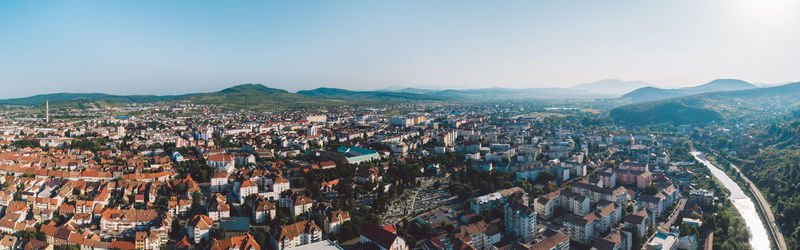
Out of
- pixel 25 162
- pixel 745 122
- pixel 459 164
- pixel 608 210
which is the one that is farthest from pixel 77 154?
pixel 745 122

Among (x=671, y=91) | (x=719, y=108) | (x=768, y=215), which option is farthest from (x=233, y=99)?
(x=671, y=91)

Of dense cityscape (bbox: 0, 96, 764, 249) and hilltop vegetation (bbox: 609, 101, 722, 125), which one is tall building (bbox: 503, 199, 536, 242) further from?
hilltop vegetation (bbox: 609, 101, 722, 125)

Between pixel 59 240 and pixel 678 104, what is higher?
pixel 678 104

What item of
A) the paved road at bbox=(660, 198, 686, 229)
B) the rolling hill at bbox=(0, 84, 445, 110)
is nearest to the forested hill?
the paved road at bbox=(660, 198, 686, 229)

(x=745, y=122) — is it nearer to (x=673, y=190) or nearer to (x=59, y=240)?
(x=673, y=190)

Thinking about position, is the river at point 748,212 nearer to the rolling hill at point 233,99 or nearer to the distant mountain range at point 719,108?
the distant mountain range at point 719,108

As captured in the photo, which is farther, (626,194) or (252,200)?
(626,194)

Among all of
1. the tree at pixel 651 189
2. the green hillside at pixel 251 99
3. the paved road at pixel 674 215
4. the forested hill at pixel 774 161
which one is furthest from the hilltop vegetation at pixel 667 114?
the green hillside at pixel 251 99
